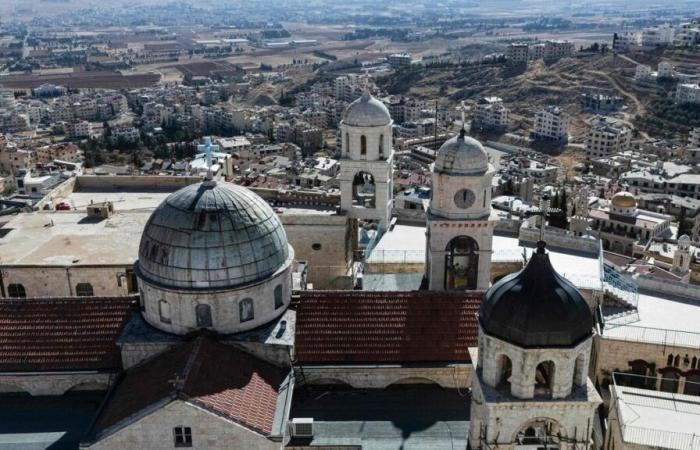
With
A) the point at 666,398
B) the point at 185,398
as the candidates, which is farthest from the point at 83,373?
the point at 666,398

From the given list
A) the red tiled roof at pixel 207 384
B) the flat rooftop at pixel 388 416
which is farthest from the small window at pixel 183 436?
the flat rooftop at pixel 388 416

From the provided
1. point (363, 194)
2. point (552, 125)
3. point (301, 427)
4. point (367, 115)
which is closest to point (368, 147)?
point (367, 115)

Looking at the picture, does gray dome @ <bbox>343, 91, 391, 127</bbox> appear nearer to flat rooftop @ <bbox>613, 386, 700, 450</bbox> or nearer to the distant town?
the distant town

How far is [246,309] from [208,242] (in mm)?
2646

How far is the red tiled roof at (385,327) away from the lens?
76.6ft

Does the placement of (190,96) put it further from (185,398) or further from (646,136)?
(185,398)

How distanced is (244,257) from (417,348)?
674 cm

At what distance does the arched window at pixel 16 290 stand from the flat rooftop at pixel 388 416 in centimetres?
1548

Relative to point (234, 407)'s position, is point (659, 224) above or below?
below

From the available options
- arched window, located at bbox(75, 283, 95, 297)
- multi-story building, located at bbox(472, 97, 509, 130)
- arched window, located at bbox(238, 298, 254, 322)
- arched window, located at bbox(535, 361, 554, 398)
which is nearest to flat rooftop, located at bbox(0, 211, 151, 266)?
arched window, located at bbox(75, 283, 95, 297)

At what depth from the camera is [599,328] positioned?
95.4ft

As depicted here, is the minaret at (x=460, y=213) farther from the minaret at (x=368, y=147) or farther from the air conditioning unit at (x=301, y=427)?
the air conditioning unit at (x=301, y=427)

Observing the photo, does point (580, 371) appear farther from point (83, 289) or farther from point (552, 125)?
point (552, 125)

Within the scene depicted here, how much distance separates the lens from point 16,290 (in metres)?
30.8
